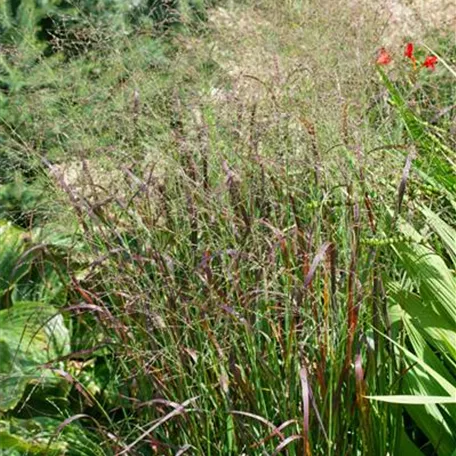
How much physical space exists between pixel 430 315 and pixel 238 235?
0.59 metres

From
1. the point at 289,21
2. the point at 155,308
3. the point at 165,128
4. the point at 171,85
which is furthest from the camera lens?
the point at 289,21

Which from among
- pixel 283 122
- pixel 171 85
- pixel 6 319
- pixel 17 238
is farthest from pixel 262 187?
→ pixel 17 238

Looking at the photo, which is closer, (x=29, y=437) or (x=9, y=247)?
(x=29, y=437)

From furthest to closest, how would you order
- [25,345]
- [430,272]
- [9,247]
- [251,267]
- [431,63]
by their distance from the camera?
[431,63] → [9,247] → [25,345] → [430,272] → [251,267]

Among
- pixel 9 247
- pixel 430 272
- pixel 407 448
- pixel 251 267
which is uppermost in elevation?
pixel 430 272

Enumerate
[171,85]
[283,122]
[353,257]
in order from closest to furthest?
[353,257] < [283,122] < [171,85]

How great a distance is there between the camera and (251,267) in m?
2.76

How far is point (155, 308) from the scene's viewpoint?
9.48ft

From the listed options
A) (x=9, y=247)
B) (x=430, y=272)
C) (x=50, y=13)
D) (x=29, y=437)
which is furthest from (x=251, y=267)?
(x=50, y=13)

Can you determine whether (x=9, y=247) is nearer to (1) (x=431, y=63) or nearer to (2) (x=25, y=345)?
(2) (x=25, y=345)

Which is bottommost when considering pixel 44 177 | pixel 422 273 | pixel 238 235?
pixel 44 177

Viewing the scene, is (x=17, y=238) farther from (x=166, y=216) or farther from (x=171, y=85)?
(x=166, y=216)

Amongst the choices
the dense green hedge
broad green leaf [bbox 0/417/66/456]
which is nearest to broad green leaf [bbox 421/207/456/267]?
broad green leaf [bbox 0/417/66/456]

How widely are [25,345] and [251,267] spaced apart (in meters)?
1.27
